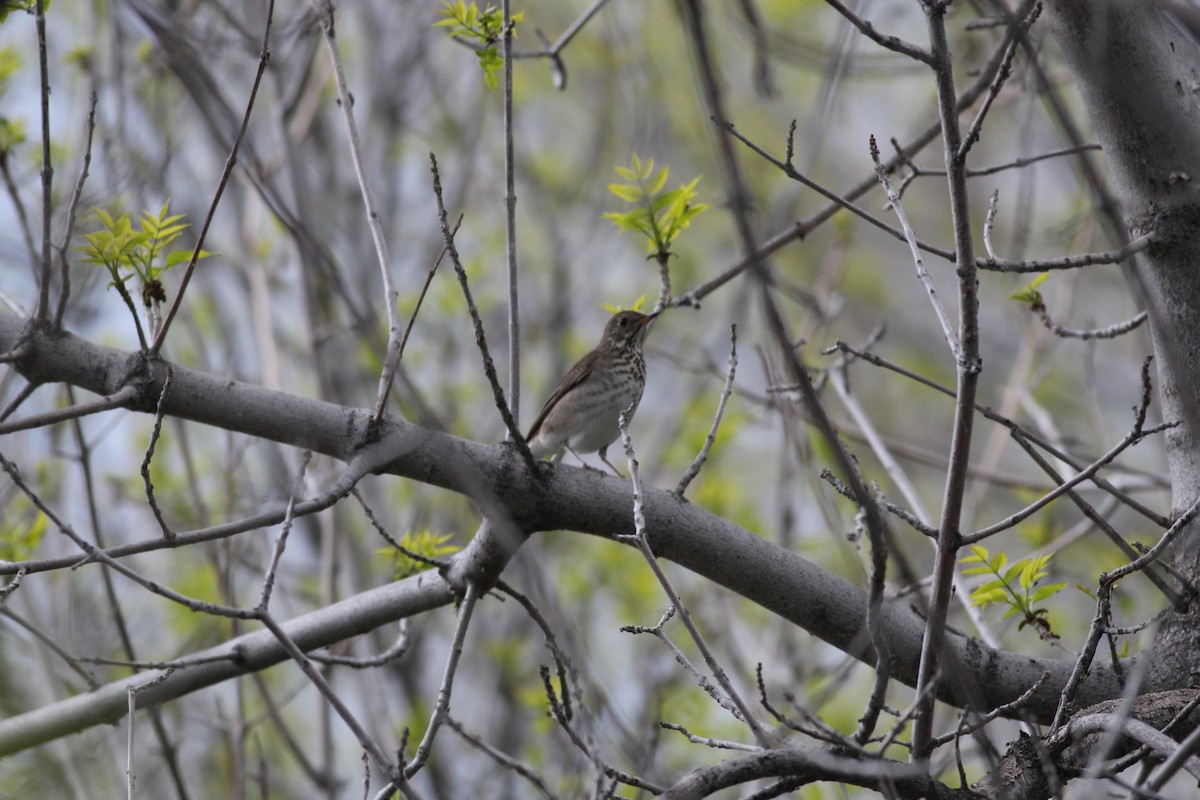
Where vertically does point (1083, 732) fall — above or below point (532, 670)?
below

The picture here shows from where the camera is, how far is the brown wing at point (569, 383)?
18.0 feet

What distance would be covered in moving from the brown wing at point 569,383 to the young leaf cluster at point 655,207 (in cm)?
191

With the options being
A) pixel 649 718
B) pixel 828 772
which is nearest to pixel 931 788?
pixel 828 772

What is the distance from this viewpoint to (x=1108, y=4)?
2855 mm

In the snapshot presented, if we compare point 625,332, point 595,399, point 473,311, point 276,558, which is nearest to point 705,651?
point 473,311

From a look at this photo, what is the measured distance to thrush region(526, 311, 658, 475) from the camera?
5.34 m

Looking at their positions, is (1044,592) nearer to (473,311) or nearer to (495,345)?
(473,311)

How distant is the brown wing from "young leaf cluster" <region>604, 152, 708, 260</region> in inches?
75.4

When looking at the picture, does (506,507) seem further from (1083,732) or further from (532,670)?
(532,670)

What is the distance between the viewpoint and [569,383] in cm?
551

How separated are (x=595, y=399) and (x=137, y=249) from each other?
2648 mm

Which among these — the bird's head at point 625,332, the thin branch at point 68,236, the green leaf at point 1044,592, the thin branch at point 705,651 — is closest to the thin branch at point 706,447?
the thin branch at point 705,651

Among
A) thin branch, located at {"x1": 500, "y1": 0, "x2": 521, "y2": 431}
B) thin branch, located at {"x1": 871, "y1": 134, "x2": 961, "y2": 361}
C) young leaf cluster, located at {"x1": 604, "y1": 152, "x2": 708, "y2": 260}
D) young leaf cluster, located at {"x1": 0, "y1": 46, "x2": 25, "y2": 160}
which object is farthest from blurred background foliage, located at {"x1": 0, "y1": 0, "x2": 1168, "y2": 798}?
thin branch, located at {"x1": 871, "y1": 134, "x2": 961, "y2": 361}

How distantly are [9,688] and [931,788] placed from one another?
639cm
